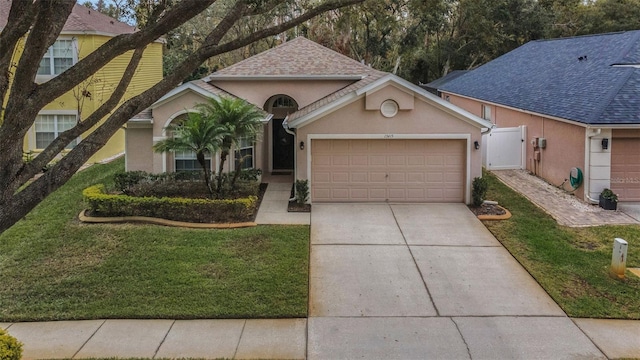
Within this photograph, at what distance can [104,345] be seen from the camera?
7.71 metres

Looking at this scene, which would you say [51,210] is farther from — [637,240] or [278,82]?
[637,240]

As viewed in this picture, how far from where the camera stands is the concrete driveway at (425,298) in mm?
7727

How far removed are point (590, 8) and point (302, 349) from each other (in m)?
40.6

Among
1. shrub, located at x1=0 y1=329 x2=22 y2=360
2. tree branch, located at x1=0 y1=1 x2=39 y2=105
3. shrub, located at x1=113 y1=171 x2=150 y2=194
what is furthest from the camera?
shrub, located at x1=113 y1=171 x2=150 y2=194

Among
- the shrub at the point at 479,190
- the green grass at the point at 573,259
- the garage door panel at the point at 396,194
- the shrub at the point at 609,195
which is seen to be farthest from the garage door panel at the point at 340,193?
the shrub at the point at 609,195

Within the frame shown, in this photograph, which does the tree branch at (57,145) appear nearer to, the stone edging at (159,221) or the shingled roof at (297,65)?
the stone edging at (159,221)

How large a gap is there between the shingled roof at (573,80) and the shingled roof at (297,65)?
6.73m

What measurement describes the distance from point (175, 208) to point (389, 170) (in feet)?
21.6

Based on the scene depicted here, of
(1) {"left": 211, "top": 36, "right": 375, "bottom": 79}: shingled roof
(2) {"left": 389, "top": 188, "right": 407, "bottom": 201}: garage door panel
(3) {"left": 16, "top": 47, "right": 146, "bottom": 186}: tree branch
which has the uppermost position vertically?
(1) {"left": 211, "top": 36, "right": 375, "bottom": 79}: shingled roof

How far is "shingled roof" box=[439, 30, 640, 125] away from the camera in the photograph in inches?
604

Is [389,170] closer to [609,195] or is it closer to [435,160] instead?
[435,160]

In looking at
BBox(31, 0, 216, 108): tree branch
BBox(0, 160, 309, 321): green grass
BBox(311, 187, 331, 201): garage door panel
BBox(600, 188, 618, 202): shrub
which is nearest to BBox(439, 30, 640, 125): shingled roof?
BBox(600, 188, 618, 202): shrub

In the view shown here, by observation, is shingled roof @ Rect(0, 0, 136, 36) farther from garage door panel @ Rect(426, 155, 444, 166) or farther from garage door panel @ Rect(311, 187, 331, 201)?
garage door panel @ Rect(426, 155, 444, 166)

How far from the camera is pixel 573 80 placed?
62.4 feet
